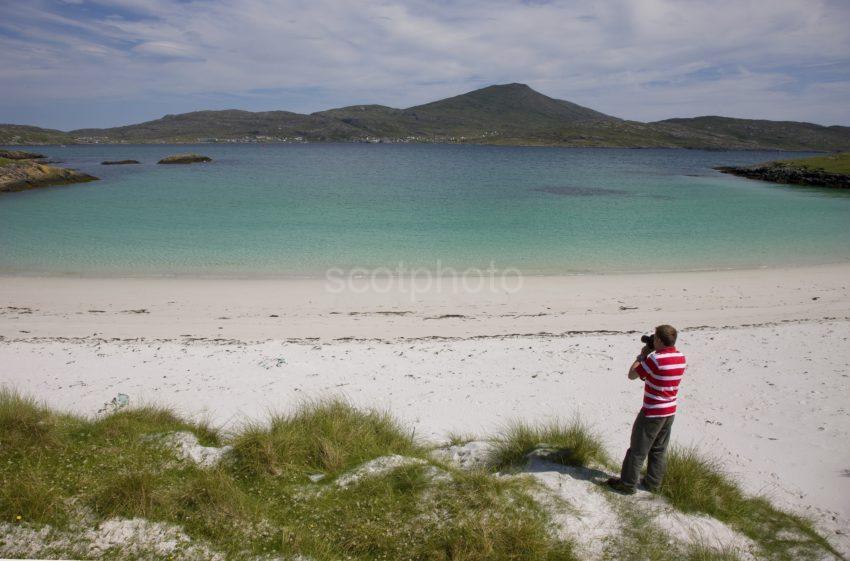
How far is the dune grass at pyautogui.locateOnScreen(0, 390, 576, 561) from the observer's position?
400 cm

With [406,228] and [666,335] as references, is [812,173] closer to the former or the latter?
[406,228]

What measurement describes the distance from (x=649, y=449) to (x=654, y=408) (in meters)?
0.45

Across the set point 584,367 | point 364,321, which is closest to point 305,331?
point 364,321

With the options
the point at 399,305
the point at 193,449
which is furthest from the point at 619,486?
the point at 399,305

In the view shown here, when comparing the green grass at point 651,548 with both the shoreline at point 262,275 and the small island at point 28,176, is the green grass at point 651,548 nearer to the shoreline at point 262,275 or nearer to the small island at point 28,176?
the shoreline at point 262,275

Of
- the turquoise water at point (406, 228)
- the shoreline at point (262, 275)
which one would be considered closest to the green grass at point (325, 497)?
the shoreline at point (262, 275)

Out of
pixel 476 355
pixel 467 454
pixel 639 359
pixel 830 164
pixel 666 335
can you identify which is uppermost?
pixel 830 164

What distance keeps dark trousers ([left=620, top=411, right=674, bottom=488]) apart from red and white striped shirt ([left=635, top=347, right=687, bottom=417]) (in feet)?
0.35

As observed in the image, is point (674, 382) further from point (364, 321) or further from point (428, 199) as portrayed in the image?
point (428, 199)

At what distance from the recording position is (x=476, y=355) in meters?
9.84

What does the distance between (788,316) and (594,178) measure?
154 ft

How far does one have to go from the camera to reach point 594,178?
56938mm

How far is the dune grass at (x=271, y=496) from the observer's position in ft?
13.1

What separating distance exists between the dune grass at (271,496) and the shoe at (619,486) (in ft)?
3.00
